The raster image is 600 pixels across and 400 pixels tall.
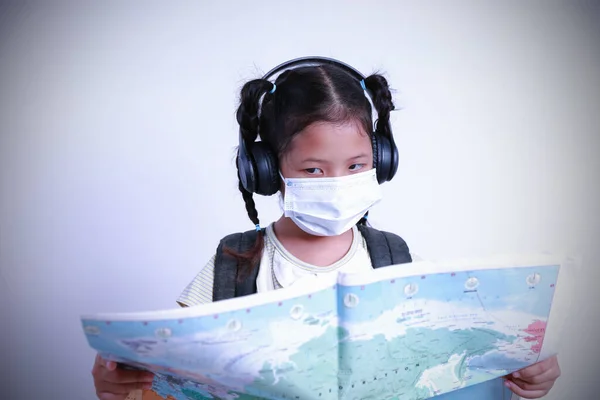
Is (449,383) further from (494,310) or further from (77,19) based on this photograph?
(77,19)

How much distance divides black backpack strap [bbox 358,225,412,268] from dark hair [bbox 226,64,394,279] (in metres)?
0.23

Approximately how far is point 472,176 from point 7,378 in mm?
1705

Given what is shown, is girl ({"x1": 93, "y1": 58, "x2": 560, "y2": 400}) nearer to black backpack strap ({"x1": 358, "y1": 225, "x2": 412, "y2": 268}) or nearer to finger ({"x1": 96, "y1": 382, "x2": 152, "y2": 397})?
black backpack strap ({"x1": 358, "y1": 225, "x2": 412, "y2": 268})

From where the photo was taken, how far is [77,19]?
1.89 m

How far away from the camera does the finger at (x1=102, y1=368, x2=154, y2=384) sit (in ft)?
3.22

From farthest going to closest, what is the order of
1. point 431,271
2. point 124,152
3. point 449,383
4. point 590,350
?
1. point 590,350
2. point 124,152
3. point 449,383
4. point 431,271

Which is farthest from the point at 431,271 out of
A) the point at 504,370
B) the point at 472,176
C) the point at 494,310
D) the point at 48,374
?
the point at 48,374

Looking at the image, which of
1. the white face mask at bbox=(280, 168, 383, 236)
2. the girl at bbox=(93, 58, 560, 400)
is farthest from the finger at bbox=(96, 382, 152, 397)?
the white face mask at bbox=(280, 168, 383, 236)

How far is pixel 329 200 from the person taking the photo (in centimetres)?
121

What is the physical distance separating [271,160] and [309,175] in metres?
0.09

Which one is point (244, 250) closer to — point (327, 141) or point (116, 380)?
point (327, 141)

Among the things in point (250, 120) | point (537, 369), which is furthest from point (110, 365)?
point (537, 369)

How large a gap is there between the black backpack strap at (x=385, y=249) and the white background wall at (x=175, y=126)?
24.5 inches

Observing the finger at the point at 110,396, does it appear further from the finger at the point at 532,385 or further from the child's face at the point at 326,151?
the finger at the point at 532,385
